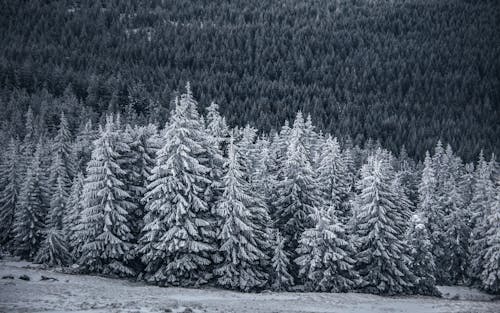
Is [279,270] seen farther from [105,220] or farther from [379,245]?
[105,220]

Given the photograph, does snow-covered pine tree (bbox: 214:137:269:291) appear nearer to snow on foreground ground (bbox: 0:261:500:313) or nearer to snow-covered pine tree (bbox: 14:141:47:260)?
snow on foreground ground (bbox: 0:261:500:313)

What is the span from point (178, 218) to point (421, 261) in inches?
802

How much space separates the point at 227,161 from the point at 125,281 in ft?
35.2

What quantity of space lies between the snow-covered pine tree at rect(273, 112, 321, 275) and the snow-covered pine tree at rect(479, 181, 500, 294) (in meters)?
20.9

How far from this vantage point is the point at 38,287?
1109 inches

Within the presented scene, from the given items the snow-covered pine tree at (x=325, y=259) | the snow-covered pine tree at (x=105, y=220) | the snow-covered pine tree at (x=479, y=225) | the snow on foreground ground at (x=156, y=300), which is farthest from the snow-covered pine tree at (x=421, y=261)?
the snow-covered pine tree at (x=105, y=220)

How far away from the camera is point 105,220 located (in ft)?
117

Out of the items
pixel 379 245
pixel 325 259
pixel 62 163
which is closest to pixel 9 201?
pixel 62 163

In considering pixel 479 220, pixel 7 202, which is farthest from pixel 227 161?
pixel 479 220

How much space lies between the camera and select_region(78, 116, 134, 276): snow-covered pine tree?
3603cm

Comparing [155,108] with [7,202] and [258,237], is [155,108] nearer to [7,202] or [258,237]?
[7,202]

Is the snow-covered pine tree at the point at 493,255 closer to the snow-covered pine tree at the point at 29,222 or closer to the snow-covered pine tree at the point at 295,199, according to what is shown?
the snow-covered pine tree at the point at 295,199

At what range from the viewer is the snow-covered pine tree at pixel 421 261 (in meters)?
41.2

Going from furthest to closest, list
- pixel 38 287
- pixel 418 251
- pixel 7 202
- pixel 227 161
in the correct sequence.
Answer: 1. pixel 7 202
2. pixel 418 251
3. pixel 227 161
4. pixel 38 287
